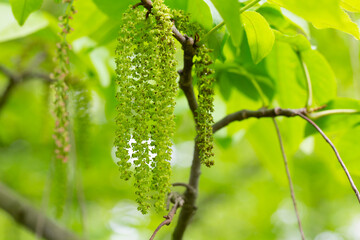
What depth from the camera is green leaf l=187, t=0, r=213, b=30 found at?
0.58m

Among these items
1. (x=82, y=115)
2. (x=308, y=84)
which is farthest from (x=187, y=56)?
(x=82, y=115)

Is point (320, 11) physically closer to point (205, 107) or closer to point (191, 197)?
point (205, 107)

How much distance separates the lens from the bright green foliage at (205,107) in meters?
0.52

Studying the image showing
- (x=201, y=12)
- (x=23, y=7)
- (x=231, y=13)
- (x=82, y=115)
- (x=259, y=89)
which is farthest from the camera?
(x=82, y=115)

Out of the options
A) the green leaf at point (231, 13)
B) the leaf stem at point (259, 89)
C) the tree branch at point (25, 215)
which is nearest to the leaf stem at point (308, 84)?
the leaf stem at point (259, 89)

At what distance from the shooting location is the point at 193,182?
82 cm

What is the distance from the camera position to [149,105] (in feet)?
1.66

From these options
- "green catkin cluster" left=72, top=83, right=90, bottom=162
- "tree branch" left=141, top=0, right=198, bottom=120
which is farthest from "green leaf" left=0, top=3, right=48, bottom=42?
"tree branch" left=141, top=0, right=198, bottom=120

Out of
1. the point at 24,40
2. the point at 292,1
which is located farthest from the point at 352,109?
the point at 24,40

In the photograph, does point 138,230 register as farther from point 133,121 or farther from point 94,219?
point 133,121

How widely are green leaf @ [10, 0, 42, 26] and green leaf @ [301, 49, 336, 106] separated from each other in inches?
21.0

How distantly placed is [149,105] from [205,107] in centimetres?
8

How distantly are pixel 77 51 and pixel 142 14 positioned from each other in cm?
79

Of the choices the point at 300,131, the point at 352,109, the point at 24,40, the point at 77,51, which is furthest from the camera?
the point at 24,40
